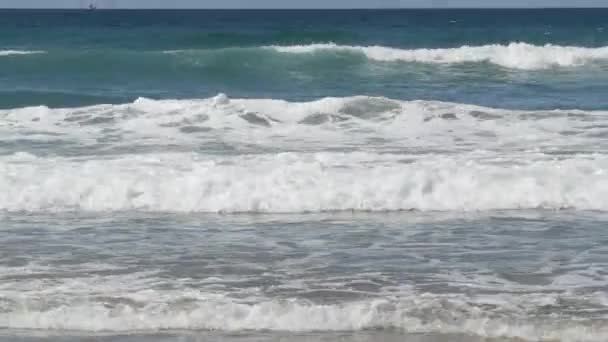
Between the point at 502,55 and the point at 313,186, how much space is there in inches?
733

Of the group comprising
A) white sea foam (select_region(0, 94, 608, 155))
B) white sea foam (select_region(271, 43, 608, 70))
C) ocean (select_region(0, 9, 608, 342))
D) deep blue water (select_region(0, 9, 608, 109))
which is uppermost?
white sea foam (select_region(271, 43, 608, 70))

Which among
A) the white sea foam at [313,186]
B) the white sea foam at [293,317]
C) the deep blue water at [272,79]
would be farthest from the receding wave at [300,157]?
the deep blue water at [272,79]

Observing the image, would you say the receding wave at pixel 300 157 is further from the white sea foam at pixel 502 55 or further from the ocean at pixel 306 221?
the white sea foam at pixel 502 55

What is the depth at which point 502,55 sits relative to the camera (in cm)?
2744

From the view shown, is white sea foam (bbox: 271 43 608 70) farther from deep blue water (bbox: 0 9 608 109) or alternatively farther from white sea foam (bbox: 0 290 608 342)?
white sea foam (bbox: 0 290 608 342)

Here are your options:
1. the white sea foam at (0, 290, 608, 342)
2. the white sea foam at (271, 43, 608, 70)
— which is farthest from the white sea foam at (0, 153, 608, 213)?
the white sea foam at (271, 43, 608, 70)

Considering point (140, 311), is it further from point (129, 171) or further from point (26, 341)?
point (129, 171)

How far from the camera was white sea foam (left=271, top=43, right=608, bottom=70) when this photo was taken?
87.8 ft

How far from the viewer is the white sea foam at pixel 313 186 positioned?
9.49 meters

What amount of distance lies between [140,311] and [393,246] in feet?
7.52

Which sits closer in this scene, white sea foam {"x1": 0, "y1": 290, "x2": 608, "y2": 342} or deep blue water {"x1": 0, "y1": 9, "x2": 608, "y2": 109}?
white sea foam {"x1": 0, "y1": 290, "x2": 608, "y2": 342}

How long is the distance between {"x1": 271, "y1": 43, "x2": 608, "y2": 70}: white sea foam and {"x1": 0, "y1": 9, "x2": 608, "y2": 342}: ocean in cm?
829

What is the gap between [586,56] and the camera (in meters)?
27.7

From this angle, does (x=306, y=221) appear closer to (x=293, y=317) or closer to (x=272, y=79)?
(x=293, y=317)
